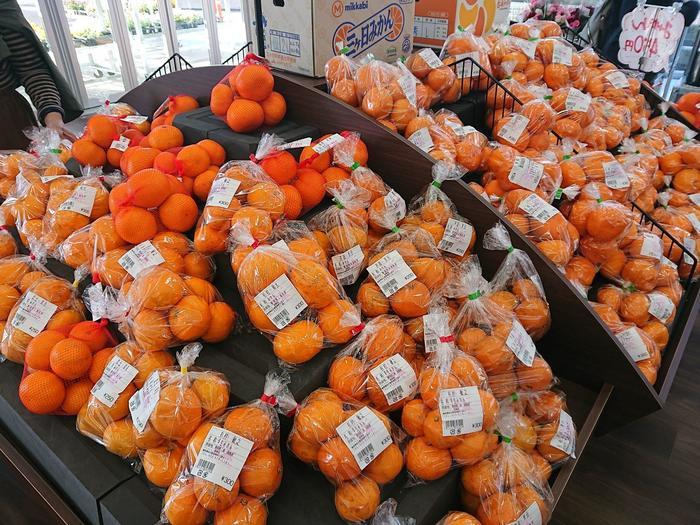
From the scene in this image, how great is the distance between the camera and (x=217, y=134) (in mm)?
1422

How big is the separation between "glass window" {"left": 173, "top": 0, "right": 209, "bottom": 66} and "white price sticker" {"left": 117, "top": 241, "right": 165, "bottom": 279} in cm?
642

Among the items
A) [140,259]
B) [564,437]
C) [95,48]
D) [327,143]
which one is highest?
[327,143]

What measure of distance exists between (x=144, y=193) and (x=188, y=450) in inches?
23.8

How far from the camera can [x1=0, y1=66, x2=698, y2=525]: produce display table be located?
36.6 inches

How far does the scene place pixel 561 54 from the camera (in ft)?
6.77

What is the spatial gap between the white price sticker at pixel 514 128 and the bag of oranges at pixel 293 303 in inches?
36.8

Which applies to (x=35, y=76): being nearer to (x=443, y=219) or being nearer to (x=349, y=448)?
(x=443, y=219)

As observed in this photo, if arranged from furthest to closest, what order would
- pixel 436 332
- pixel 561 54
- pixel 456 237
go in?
pixel 561 54 → pixel 456 237 → pixel 436 332

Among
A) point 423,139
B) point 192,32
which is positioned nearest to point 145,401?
point 423,139

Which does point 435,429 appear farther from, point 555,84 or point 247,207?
point 555,84

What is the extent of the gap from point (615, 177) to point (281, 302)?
1219 millimetres

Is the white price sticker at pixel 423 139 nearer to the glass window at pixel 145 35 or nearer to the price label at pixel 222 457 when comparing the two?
the price label at pixel 222 457

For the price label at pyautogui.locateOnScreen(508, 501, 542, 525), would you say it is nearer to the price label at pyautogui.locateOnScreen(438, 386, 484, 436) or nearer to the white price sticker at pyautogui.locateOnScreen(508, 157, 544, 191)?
the price label at pyautogui.locateOnScreen(438, 386, 484, 436)

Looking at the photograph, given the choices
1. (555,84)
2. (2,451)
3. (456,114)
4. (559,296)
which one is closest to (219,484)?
(2,451)
